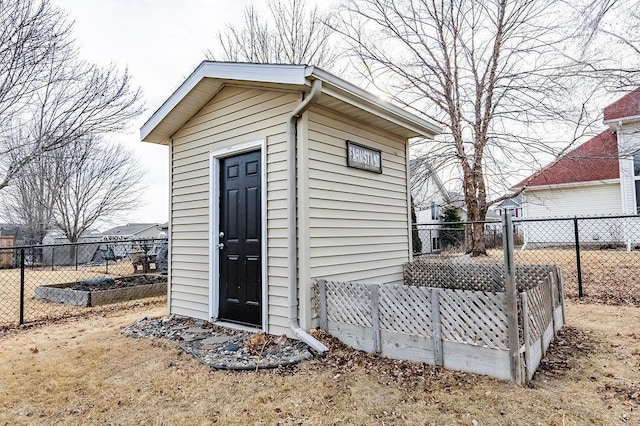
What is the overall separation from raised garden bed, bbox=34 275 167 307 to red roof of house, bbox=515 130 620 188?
1016 centimetres

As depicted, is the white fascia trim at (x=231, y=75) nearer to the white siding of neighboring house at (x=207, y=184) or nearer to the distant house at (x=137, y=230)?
the white siding of neighboring house at (x=207, y=184)

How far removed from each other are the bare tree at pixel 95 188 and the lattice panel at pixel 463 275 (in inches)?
656

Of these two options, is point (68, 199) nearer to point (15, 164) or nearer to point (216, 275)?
point (15, 164)

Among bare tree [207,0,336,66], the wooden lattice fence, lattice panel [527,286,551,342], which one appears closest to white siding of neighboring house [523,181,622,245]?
bare tree [207,0,336,66]

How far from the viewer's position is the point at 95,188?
19.4 meters

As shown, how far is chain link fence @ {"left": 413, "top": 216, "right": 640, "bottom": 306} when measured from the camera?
612 centimetres

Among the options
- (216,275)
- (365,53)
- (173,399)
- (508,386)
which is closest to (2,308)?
(216,275)

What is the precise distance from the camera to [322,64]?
1273 cm

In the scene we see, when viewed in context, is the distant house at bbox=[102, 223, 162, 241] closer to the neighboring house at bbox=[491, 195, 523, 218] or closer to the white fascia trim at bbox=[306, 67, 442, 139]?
the neighboring house at bbox=[491, 195, 523, 218]

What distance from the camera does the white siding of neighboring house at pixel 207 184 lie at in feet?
12.9

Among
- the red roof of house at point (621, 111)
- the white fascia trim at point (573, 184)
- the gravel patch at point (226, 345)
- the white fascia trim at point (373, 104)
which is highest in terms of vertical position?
the red roof of house at point (621, 111)

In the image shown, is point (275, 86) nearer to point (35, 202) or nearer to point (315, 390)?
point (315, 390)

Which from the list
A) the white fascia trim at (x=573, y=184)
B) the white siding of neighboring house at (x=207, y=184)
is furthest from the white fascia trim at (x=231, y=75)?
the white fascia trim at (x=573, y=184)

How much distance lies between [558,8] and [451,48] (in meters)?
Answer: 2.80
